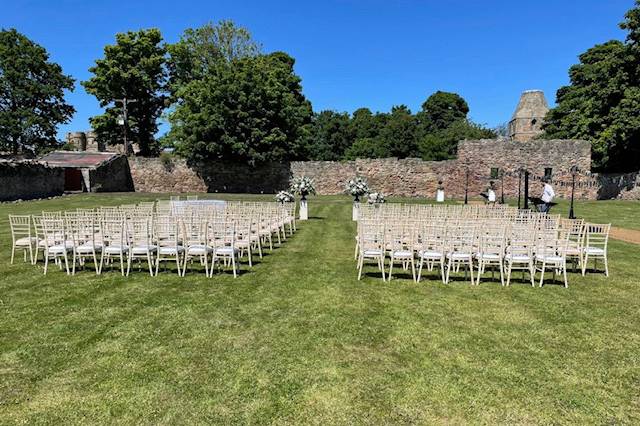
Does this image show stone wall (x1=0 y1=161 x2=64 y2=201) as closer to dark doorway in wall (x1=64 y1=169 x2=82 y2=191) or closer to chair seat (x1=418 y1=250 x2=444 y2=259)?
dark doorway in wall (x1=64 y1=169 x2=82 y2=191)

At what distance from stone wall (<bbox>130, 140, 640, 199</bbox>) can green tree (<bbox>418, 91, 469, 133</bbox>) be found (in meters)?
28.5

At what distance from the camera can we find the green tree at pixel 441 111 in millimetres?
59344

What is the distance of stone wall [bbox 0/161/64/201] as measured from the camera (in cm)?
2350

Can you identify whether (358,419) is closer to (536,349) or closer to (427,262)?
(536,349)

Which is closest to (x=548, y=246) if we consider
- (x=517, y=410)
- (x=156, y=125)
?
(x=517, y=410)

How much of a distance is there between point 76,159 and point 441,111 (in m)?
45.3

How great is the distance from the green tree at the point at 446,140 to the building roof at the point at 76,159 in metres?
32.1

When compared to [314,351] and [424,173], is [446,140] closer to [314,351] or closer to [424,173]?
[424,173]

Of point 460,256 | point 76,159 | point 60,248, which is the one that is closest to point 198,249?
point 60,248

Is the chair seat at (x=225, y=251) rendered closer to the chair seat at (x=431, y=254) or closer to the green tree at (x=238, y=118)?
the chair seat at (x=431, y=254)

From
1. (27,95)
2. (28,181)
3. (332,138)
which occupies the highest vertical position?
(27,95)

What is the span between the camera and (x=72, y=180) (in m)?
31.3

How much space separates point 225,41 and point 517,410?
1677 inches

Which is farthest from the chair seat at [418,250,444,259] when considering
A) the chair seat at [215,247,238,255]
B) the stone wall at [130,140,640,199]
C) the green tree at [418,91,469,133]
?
the green tree at [418,91,469,133]
